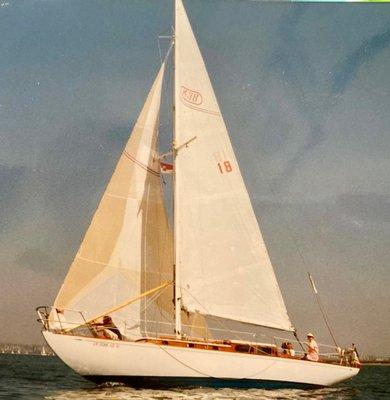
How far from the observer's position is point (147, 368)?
50.6ft

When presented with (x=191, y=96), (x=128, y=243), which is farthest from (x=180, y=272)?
(x=191, y=96)

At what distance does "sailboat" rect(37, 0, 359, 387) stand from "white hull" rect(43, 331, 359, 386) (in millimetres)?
30

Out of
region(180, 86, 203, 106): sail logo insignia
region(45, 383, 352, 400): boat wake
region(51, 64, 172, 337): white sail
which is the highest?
region(180, 86, 203, 106): sail logo insignia

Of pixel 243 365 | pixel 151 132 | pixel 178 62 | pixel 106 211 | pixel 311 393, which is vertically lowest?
pixel 311 393

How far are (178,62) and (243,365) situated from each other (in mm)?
10656

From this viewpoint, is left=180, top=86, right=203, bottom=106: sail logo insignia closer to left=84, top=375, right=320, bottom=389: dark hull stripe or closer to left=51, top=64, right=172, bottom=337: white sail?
left=51, top=64, right=172, bottom=337: white sail

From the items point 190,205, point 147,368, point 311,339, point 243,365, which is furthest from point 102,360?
point 311,339

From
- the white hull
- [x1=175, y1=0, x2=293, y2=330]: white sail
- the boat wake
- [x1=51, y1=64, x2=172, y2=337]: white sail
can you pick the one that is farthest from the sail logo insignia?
the boat wake

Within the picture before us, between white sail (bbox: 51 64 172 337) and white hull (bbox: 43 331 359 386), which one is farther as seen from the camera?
white sail (bbox: 51 64 172 337)

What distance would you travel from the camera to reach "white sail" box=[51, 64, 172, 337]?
16.4 m

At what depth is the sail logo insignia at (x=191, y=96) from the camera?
1882 centimetres

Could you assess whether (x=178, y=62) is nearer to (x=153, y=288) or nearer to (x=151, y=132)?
(x=151, y=132)

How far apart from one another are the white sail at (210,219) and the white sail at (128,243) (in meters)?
0.95

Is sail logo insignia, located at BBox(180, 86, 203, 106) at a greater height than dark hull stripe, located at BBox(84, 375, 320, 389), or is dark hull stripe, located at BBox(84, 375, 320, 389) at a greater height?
sail logo insignia, located at BBox(180, 86, 203, 106)
